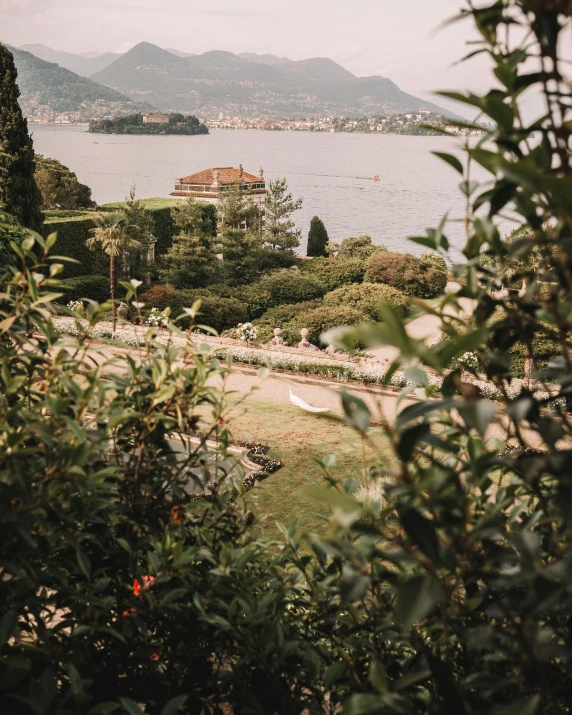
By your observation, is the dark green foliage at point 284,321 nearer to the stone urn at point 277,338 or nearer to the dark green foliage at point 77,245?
the stone urn at point 277,338

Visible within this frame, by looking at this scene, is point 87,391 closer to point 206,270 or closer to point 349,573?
point 349,573

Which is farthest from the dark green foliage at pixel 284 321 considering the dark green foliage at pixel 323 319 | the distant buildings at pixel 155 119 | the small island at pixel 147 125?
the distant buildings at pixel 155 119

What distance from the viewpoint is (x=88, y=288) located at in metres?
19.9

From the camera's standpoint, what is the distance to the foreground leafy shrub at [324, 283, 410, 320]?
19.4m

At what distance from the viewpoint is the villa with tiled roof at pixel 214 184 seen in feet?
98.3

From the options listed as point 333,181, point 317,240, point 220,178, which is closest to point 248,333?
point 317,240

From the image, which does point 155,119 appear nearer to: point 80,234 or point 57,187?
point 57,187

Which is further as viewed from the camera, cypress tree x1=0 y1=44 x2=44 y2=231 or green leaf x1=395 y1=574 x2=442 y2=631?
cypress tree x1=0 y1=44 x2=44 y2=231

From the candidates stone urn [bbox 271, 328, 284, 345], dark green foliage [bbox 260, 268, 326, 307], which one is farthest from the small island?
stone urn [bbox 271, 328, 284, 345]

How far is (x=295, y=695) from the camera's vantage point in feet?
5.06

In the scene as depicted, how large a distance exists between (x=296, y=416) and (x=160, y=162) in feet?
281

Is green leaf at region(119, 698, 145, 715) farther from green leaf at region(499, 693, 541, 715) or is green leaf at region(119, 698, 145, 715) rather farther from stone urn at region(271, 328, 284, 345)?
stone urn at region(271, 328, 284, 345)

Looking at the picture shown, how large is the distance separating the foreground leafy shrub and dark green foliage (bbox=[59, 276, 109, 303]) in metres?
7.24

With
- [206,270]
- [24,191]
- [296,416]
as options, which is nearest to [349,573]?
[296,416]
